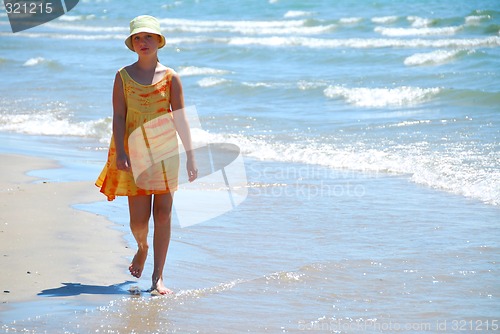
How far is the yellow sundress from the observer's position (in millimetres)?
4547

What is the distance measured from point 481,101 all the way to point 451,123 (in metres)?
1.78

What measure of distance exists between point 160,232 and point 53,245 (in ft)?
3.30

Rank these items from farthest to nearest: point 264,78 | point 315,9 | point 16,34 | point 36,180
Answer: point 315,9
point 16,34
point 264,78
point 36,180

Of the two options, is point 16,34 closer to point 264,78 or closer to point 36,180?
point 264,78

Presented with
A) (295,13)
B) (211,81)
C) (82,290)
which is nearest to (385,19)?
(295,13)

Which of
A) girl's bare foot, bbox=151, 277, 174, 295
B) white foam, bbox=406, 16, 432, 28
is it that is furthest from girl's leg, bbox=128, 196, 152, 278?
white foam, bbox=406, 16, 432, 28

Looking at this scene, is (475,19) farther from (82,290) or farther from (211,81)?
(82,290)

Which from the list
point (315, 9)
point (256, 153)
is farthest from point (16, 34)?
point (256, 153)

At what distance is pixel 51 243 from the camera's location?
5.38 meters

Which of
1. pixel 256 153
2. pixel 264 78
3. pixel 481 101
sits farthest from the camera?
pixel 264 78

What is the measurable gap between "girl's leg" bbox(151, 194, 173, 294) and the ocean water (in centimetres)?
17

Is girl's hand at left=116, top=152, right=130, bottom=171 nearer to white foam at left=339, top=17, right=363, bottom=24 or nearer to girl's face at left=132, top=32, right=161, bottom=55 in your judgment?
girl's face at left=132, top=32, right=161, bottom=55

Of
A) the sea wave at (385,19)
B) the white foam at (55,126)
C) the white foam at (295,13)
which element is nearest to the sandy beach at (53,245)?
the white foam at (55,126)

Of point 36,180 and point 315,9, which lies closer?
point 36,180
